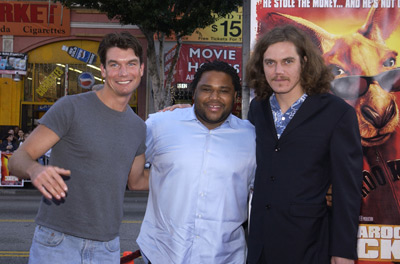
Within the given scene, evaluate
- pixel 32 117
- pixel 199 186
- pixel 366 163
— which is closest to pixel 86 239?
pixel 199 186

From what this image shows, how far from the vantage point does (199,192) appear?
3.03 m

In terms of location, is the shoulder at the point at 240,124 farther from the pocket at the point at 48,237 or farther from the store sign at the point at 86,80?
the store sign at the point at 86,80

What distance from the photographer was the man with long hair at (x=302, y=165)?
2.65 metres

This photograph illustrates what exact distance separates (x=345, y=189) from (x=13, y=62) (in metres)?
19.1

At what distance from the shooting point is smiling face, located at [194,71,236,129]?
3.15 meters

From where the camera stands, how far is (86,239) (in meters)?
2.83

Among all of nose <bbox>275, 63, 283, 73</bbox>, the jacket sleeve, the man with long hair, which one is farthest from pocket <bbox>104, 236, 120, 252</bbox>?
nose <bbox>275, 63, 283, 73</bbox>

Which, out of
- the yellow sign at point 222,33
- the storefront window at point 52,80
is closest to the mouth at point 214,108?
the yellow sign at point 222,33

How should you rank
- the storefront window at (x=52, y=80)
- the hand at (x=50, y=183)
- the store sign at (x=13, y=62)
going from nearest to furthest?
1. the hand at (x=50, y=183)
2. the store sign at (x=13, y=62)
3. the storefront window at (x=52, y=80)

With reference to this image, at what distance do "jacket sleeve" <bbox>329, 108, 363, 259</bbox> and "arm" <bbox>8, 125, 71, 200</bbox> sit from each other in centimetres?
148

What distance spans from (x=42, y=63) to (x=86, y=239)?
18.6 meters

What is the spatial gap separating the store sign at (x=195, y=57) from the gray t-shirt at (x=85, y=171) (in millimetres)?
15891

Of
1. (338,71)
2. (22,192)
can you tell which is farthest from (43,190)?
(22,192)

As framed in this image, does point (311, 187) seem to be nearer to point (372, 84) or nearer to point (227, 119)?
point (227, 119)
